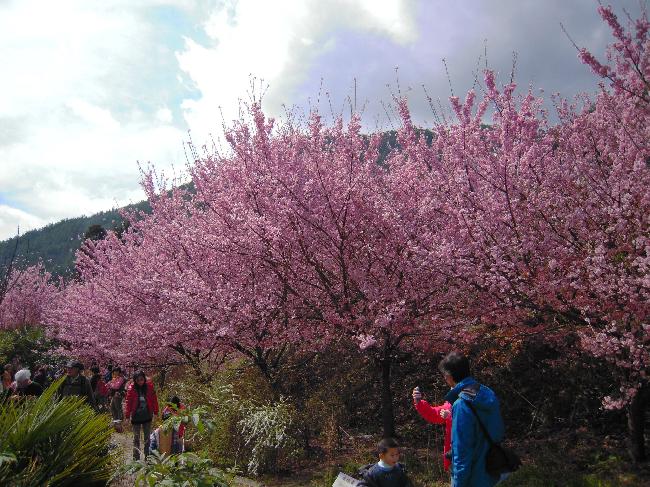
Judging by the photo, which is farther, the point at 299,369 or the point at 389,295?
the point at 299,369

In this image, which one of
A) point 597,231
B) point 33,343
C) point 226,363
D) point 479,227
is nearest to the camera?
point 597,231

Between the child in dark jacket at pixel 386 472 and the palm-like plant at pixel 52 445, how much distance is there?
7.99 feet

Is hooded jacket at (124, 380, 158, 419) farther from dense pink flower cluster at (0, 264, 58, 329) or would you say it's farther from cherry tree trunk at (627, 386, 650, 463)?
dense pink flower cluster at (0, 264, 58, 329)

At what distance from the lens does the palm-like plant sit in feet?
12.7

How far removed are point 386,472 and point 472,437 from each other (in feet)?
3.37

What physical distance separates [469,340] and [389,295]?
1.24 meters

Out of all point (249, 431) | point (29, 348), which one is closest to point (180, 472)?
point (249, 431)

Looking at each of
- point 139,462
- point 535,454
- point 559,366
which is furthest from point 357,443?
point 139,462

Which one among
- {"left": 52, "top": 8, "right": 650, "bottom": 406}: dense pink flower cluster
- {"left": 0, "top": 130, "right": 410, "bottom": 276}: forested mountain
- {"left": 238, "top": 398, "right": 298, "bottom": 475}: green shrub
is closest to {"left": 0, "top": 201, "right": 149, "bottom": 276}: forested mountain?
{"left": 0, "top": 130, "right": 410, "bottom": 276}: forested mountain

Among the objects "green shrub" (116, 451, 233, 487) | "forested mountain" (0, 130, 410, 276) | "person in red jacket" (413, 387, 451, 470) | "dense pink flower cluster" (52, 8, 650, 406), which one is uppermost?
"forested mountain" (0, 130, 410, 276)

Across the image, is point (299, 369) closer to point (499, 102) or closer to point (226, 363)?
point (226, 363)

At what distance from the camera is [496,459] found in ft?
10.7

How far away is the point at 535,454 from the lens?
684 cm

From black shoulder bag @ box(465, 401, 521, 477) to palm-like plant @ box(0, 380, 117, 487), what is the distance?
327 centimetres
